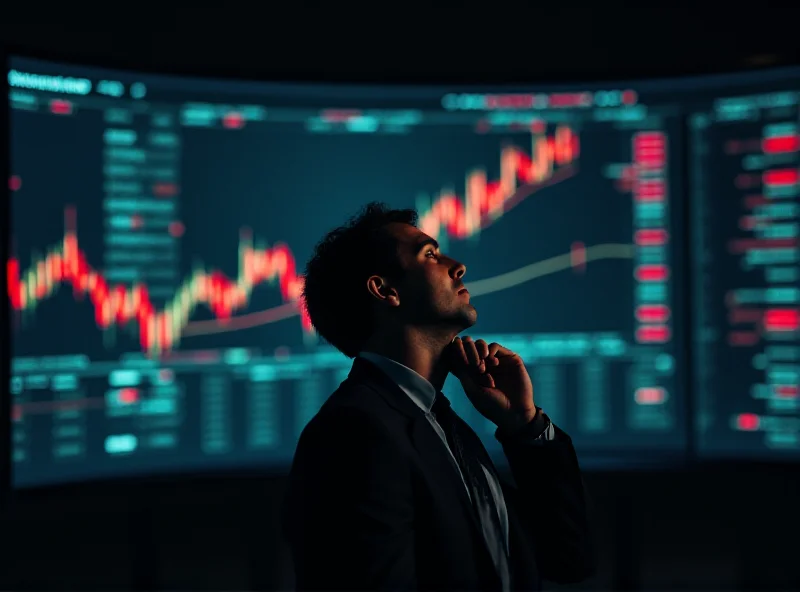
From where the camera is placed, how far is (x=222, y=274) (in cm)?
278

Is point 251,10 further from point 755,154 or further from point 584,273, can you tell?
point 755,154

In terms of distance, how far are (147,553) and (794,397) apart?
7.19ft

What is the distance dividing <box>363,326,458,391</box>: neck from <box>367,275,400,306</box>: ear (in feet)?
0.17

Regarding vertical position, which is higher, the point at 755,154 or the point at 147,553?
the point at 755,154

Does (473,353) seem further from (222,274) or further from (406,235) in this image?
(222,274)

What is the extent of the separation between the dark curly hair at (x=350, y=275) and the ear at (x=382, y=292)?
0.03 meters

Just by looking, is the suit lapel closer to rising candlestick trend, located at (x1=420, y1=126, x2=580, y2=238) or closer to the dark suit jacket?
the dark suit jacket

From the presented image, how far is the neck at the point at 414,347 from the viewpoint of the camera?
4.92 feet

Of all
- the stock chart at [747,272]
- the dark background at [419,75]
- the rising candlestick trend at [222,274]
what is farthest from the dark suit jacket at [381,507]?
the stock chart at [747,272]

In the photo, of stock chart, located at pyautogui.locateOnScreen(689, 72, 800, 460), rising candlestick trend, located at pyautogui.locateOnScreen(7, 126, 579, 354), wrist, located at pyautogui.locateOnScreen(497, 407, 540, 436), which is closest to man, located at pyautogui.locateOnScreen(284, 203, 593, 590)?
wrist, located at pyautogui.locateOnScreen(497, 407, 540, 436)

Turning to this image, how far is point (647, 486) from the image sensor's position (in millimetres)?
2879

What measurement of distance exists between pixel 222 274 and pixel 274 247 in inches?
7.5

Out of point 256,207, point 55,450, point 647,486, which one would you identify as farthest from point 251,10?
point 647,486

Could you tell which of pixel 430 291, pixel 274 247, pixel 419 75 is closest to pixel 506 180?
pixel 419 75
